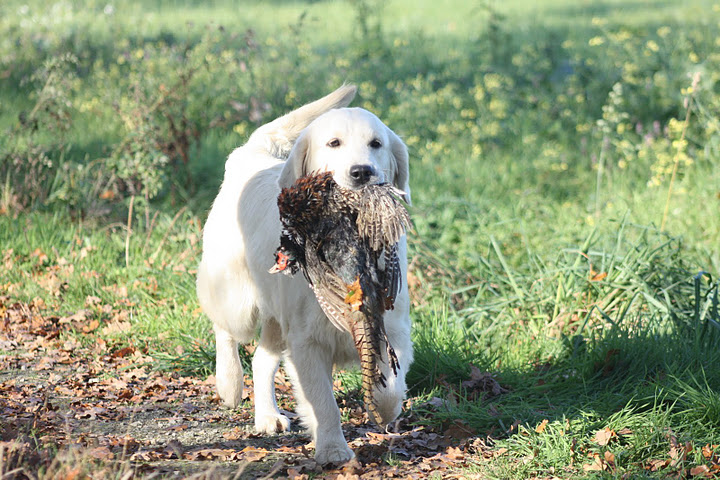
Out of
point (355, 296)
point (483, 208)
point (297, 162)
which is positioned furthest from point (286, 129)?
point (483, 208)

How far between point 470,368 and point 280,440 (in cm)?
110

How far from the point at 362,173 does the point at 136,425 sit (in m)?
1.80

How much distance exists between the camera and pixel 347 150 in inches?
134

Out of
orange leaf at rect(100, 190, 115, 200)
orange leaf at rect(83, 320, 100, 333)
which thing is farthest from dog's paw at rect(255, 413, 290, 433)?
orange leaf at rect(100, 190, 115, 200)

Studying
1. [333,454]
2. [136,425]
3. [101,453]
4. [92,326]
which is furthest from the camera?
[92,326]

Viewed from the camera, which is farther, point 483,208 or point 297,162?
point 483,208

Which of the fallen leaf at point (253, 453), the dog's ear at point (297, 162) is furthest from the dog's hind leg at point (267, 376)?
the dog's ear at point (297, 162)

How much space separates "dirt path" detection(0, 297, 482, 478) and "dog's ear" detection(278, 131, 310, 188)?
125 centimetres

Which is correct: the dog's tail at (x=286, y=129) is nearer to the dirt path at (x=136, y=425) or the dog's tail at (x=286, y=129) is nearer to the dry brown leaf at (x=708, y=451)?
the dirt path at (x=136, y=425)

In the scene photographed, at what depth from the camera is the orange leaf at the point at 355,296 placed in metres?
2.87

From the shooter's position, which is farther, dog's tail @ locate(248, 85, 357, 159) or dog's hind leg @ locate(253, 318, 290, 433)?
dog's tail @ locate(248, 85, 357, 159)

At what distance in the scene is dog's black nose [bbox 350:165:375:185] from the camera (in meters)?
3.23

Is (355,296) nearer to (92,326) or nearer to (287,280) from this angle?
(287,280)

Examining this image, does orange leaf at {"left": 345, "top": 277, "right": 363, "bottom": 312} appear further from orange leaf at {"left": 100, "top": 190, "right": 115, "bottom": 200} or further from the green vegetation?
orange leaf at {"left": 100, "top": 190, "right": 115, "bottom": 200}
